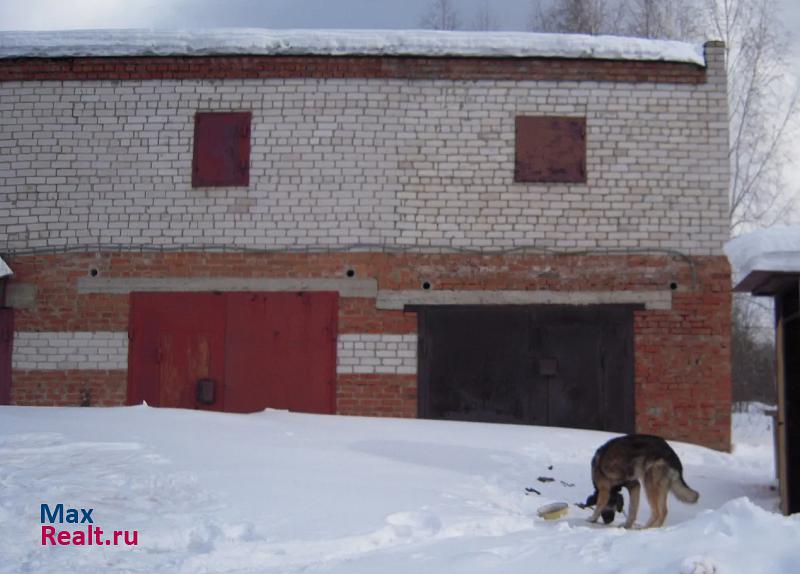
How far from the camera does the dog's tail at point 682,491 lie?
691 centimetres

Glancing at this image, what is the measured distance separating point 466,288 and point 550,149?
2.06 metres

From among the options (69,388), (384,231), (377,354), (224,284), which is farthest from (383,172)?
(69,388)

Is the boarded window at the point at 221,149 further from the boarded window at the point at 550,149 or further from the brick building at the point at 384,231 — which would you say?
the boarded window at the point at 550,149

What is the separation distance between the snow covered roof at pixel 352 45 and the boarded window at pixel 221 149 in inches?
34.0

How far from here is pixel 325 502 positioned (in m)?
6.10

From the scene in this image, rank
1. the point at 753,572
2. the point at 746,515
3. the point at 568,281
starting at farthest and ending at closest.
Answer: the point at 568,281 → the point at 746,515 → the point at 753,572

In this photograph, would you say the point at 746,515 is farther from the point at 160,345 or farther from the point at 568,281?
the point at 160,345

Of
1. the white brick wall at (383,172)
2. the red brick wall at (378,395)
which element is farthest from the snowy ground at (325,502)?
the white brick wall at (383,172)

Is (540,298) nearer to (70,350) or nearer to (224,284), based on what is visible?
(224,284)

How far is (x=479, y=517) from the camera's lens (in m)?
6.19

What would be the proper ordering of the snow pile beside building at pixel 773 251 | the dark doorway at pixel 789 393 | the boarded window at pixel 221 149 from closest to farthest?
1. the snow pile beside building at pixel 773 251
2. the dark doorway at pixel 789 393
3. the boarded window at pixel 221 149

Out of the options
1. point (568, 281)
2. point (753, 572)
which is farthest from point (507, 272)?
point (753, 572)

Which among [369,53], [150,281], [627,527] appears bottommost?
[627,527]

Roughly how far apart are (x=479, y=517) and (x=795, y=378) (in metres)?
3.89
